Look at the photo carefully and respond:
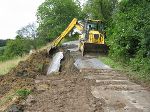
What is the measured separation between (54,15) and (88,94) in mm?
49411

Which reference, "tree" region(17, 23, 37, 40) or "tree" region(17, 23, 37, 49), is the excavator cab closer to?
"tree" region(17, 23, 37, 49)

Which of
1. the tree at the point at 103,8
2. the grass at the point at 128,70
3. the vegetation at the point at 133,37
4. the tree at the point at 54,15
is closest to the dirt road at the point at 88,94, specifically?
the grass at the point at 128,70

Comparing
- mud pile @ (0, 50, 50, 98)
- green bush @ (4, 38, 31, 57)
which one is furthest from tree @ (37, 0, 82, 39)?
mud pile @ (0, 50, 50, 98)

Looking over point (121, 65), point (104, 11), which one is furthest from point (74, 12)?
point (121, 65)

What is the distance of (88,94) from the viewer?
14000 mm

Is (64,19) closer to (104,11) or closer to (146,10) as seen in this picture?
(104,11)

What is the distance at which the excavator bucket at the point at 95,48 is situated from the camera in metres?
26.3

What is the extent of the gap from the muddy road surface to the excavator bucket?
5611 mm

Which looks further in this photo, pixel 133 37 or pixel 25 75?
pixel 133 37

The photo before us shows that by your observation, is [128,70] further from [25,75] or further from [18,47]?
[18,47]

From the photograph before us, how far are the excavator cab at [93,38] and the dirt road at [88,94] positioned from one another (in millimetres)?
6488

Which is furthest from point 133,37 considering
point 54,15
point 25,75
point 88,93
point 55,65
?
point 54,15

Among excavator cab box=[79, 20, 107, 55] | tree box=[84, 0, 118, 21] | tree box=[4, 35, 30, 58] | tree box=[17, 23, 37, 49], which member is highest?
tree box=[84, 0, 118, 21]

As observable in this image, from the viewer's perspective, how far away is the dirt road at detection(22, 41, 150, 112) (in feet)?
39.6
